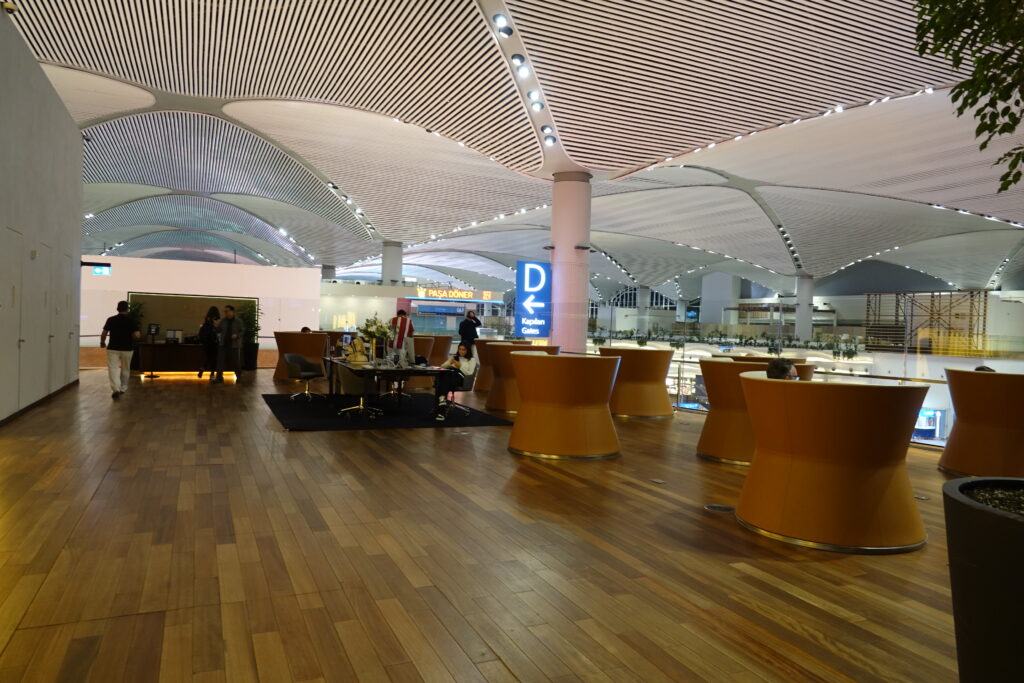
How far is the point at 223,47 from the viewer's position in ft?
34.1

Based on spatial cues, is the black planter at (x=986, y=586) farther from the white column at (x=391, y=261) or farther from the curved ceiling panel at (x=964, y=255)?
the curved ceiling panel at (x=964, y=255)

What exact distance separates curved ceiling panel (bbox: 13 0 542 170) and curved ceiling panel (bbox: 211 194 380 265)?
13.4 meters

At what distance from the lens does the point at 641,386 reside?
30.5 ft

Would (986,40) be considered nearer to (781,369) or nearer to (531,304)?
(781,369)

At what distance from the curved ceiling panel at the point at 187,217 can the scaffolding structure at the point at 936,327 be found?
76.9 feet

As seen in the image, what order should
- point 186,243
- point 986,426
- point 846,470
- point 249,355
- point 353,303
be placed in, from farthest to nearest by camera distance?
point 186,243 → point 353,303 → point 249,355 → point 986,426 → point 846,470

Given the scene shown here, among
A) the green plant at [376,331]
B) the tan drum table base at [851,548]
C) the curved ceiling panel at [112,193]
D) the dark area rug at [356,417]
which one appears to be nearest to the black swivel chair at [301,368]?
the dark area rug at [356,417]

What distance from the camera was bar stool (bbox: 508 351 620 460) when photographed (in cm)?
619

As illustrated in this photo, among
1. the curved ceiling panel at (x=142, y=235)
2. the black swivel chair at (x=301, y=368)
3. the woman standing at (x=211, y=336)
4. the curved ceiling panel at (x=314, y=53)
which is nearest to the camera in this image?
the curved ceiling panel at (x=314, y=53)

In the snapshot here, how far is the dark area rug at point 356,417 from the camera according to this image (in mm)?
7914

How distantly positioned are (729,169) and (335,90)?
10.3m

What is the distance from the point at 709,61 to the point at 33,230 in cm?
855

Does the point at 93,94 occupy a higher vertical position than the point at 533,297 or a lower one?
higher

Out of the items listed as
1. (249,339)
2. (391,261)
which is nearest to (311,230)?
(391,261)
